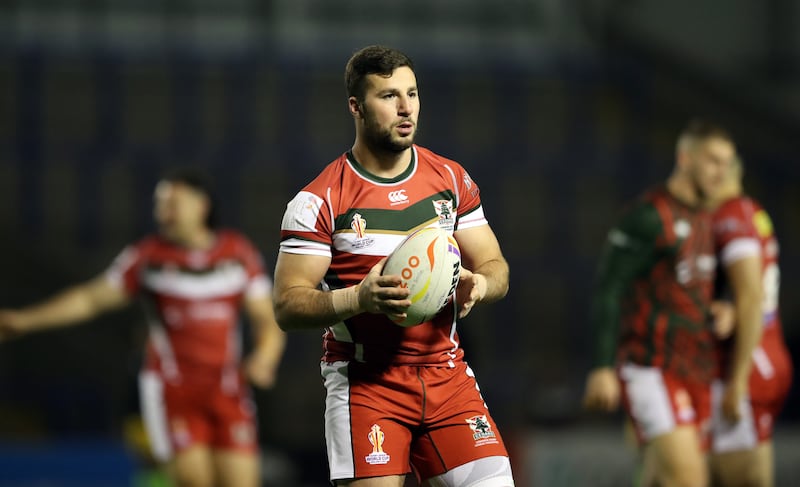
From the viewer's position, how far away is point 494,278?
14.5 ft

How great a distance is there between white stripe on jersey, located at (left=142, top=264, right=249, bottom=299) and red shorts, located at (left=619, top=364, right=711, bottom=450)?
8.94ft

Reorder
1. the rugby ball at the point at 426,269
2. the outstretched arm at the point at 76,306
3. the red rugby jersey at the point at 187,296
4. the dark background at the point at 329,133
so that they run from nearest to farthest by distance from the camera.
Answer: the rugby ball at the point at 426,269
the outstretched arm at the point at 76,306
the red rugby jersey at the point at 187,296
the dark background at the point at 329,133

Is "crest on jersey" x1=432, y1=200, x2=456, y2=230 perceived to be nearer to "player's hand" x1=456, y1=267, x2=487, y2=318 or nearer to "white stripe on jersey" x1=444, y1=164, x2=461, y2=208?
"white stripe on jersey" x1=444, y1=164, x2=461, y2=208

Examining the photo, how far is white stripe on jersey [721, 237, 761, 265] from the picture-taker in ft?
20.9

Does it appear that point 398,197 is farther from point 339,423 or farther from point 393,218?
point 339,423

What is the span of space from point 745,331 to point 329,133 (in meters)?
8.71

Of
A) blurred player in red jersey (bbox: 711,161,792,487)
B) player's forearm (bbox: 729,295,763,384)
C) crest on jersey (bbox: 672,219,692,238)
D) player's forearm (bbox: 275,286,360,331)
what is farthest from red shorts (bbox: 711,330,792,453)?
player's forearm (bbox: 275,286,360,331)

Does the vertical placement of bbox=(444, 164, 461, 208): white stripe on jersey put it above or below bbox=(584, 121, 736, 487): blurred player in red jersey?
above

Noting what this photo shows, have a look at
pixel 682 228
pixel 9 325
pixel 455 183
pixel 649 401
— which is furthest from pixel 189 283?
pixel 455 183

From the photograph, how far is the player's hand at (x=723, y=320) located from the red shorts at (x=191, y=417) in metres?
3.02

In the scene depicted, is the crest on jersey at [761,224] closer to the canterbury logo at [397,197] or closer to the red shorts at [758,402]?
the red shorts at [758,402]

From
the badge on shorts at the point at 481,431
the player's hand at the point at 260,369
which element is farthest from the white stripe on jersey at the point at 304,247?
the player's hand at the point at 260,369

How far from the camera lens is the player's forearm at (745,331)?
6344mm

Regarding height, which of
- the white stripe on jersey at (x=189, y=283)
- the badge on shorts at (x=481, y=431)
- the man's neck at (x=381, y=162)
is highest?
the man's neck at (x=381, y=162)
